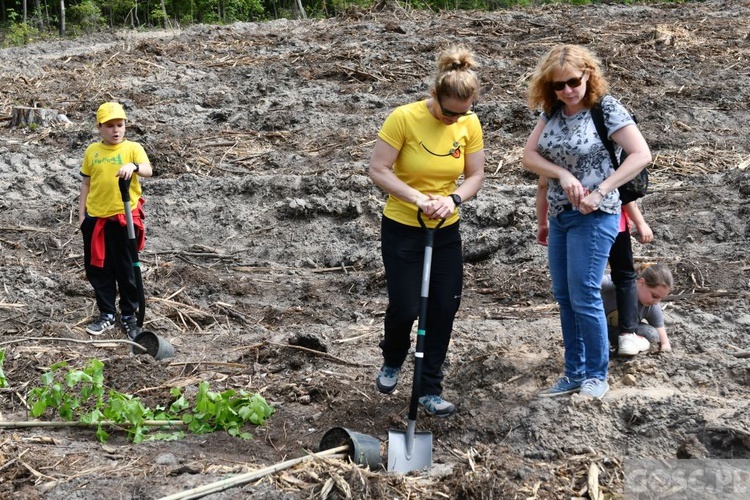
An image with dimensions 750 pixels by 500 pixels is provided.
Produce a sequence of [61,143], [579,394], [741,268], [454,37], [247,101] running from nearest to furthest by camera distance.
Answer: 1. [579,394]
2. [741,268]
3. [61,143]
4. [247,101]
5. [454,37]

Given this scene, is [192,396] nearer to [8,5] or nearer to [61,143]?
[61,143]

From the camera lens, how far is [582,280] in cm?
459

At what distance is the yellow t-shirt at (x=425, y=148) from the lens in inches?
186

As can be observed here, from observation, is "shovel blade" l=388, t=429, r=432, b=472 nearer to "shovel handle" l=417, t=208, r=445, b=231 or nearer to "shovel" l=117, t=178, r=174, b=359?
"shovel handle" l=417, t=208, r=445, b=231

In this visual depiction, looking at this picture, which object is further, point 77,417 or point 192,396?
point 192,396

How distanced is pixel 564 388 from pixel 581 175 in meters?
1.16

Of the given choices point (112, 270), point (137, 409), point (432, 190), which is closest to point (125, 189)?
point (112, 270)

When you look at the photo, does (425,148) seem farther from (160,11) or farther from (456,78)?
(160,11)

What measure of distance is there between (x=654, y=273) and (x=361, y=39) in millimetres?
11180

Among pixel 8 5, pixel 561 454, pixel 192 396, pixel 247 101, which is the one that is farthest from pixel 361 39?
pixel 8 5

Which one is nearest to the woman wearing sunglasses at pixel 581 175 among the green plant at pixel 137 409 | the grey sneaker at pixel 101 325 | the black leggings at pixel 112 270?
the green plant at pixel 137 409

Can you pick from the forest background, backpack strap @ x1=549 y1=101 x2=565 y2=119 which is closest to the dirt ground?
backpack strap @ x1=549 y1=101 x2=565 y2=119

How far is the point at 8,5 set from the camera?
35.9 m

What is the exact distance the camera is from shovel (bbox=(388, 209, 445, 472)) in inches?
176
